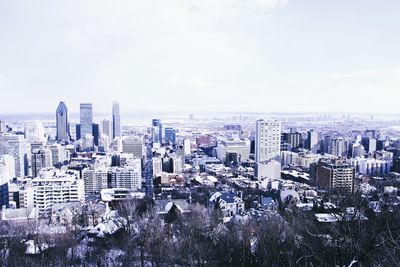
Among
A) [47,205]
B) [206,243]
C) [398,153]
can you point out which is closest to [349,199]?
[206,243]

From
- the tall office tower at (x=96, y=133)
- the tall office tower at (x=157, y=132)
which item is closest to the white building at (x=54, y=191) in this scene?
the tall office tower at (x=157, y=132)

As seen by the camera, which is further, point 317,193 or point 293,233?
point 317,193

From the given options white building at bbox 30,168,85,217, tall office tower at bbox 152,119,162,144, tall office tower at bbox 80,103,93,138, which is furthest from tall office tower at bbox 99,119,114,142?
white building at bbox 30,168,85,217

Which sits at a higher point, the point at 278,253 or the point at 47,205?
the point at 278,253

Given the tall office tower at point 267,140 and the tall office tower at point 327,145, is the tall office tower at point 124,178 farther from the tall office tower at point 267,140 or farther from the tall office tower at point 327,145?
the tall office tower at point 327,145

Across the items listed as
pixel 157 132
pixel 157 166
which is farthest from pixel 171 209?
pixel 157 132

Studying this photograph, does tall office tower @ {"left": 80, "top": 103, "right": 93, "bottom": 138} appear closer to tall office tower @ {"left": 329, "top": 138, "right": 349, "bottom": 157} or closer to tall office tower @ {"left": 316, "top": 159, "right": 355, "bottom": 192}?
tall office tower @ {"left": 329, "top": 138, "right": 349, "bottom": 157}

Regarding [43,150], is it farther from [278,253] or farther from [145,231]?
[278,253]

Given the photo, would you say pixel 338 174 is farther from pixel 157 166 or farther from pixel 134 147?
pixel 134 147
